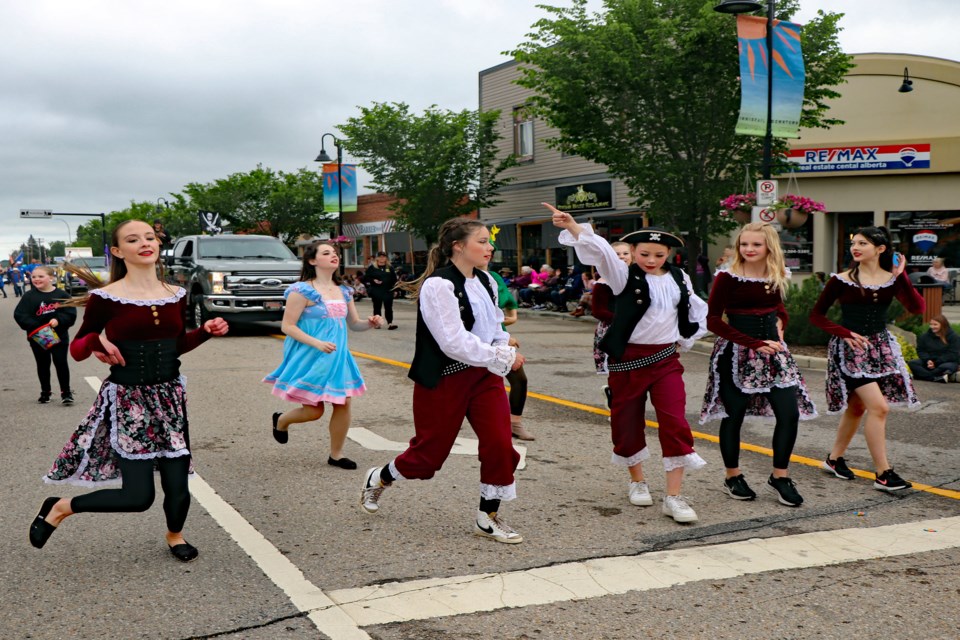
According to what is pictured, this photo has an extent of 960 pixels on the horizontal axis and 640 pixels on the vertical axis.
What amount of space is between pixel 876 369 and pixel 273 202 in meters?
45.6

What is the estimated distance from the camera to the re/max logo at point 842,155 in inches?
988

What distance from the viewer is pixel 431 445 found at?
498cm

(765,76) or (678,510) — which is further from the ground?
(765,76)

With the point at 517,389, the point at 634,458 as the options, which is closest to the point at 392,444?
the point at 517,389

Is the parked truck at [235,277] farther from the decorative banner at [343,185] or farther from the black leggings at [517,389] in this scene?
the decorative banner at [343,185]

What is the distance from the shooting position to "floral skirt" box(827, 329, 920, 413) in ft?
20.1

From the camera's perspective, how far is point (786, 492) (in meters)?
5.62

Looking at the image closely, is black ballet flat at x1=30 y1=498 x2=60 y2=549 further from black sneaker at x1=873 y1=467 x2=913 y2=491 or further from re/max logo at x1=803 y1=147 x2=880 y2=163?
re/max logo at x1=803 y1=147 x2=880 y2=163

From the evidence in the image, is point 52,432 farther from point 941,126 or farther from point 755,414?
point 941,126

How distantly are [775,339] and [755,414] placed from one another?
503mm

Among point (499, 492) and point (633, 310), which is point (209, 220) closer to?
point (633, 310)

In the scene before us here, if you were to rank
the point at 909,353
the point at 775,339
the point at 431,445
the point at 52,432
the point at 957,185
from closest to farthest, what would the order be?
the point at 431,445 < the point at 775,339 < the point at 52,432 < the point at 909,353 < the point at 957,185

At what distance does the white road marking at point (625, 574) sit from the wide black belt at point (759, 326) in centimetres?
131

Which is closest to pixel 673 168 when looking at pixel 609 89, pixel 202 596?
pixel 609 89
